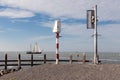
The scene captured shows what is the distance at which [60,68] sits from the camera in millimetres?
14125

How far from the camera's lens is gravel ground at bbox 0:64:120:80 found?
492 inches

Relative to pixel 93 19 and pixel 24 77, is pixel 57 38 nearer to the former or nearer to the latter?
pixel 93 19

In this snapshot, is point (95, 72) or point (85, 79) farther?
point (95, 72)

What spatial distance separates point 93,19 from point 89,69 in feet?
12.3

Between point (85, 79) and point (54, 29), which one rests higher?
point (54, 29)

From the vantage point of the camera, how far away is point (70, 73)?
43.2ft

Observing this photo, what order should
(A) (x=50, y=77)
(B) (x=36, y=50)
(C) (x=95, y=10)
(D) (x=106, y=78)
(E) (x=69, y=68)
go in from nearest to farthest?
(D) (x=106, y=78) < (A) (x=50, y=77) < (E) (x=69, y=68) < (C) (x=95, y=10) < (B) (x=36, y=50)

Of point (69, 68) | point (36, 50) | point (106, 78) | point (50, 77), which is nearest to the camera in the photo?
point (106, 78)

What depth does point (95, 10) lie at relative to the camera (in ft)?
53.8

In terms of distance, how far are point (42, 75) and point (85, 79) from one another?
206 cm

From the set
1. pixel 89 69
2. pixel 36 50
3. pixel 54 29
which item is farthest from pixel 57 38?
pixel 36 50

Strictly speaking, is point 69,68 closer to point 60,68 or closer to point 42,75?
point 60,68

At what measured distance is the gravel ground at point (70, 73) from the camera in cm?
1249

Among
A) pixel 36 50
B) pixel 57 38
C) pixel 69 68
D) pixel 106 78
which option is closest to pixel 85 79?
pixel 106 78
